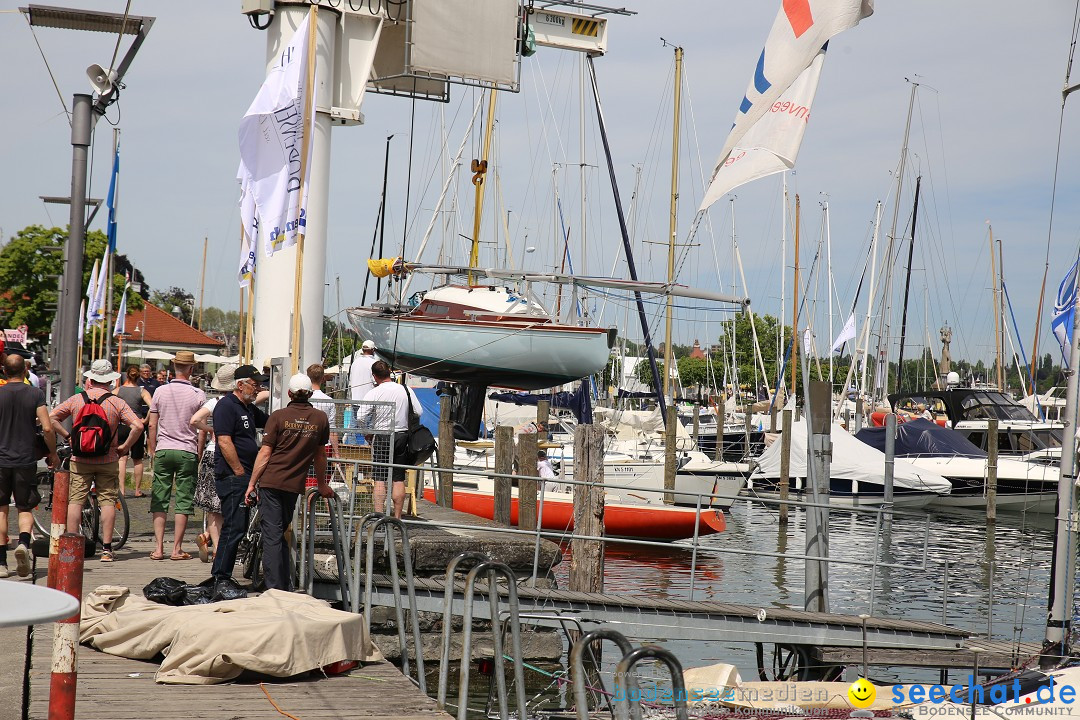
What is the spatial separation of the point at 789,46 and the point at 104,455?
296 inches

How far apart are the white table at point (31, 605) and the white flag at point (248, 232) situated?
28.4 feet

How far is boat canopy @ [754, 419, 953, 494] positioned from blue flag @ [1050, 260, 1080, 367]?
74.8 feet

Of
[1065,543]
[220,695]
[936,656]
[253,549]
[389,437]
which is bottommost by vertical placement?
[936,656]

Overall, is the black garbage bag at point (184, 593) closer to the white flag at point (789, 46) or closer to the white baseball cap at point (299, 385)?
the white baseball cap at point (299, 385)

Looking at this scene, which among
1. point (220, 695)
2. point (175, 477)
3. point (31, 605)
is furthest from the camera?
point (175, 477)

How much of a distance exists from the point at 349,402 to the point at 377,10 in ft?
20.6

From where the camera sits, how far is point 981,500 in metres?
34.7

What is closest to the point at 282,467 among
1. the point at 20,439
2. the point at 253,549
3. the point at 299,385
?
the point at 299,385

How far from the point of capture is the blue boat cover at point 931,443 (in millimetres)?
36156

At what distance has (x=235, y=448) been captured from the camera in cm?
972

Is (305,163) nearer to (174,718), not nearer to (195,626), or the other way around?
(195,626)

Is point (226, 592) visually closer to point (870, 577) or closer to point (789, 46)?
point (789, 46)

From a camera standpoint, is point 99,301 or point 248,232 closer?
point 248,232

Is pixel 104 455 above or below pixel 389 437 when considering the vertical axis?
below
